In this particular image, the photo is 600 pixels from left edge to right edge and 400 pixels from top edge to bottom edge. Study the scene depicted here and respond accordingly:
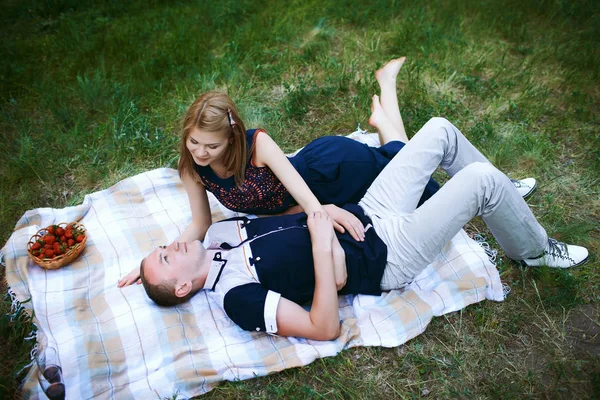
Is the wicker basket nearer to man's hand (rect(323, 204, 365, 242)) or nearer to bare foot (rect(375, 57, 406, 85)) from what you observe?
man's hand (rect(323, 204, 365, 242))

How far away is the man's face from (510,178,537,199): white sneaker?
8.85ft

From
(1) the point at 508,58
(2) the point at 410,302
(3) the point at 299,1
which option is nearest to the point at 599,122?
(1) the point at 508,58

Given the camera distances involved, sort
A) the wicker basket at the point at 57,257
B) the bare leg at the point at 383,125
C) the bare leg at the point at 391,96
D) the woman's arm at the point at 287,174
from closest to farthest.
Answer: the woman's arm at the point at 287,174 → the wicker basket at the point at 57,257 → the bare leg at the point at 383,125 → the bare leg at the point at 391,96

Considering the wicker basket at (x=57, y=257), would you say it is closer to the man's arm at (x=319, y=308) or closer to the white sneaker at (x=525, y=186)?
the man's arm at (x=319, y=308)

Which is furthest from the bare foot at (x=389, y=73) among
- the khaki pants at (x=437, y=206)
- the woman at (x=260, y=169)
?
the khaki pants at (x=437, y=206)

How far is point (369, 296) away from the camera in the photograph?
3.18 metres

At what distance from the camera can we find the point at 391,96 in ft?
13.3

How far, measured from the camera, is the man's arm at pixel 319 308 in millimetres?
2686

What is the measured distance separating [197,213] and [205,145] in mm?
736

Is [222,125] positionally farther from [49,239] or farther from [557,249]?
[557,249]

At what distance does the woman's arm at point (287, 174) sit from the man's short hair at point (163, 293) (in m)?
0.96

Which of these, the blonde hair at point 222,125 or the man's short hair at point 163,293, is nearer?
the blonde hair at point 222,125

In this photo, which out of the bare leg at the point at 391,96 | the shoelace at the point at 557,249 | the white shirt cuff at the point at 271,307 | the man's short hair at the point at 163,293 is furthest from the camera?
the bare leg at the point at 391,96

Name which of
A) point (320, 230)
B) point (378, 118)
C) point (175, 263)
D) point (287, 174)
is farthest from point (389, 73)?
point (175, 263)
